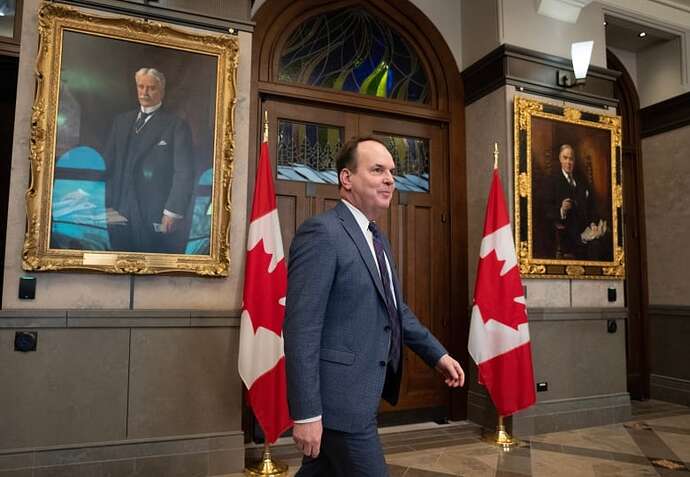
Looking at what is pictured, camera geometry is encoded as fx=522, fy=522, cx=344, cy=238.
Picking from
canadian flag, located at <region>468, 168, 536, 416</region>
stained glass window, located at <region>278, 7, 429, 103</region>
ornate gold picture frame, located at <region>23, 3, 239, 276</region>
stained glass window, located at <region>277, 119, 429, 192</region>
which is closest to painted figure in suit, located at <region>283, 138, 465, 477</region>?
ornate gold picture frame, located at <region>23, 3, 239, 276</region>

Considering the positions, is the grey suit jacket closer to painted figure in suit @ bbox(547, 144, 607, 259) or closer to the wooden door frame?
painted figure in suit @ bbox(547, 144, 607, 259)

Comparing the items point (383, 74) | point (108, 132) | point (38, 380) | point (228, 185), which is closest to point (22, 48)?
point (108, 132)

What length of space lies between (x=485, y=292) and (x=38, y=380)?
10.00 feet

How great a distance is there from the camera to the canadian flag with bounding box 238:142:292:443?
3.17 m

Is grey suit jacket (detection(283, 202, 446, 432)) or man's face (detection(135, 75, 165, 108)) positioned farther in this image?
man's face (detection(135, 75, 165, 108))

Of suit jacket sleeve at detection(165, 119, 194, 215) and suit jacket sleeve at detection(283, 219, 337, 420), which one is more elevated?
suit jacket sleeve at detection(165, 119, 194, 215)

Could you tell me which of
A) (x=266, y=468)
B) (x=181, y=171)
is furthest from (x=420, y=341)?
(x=181, y=171)

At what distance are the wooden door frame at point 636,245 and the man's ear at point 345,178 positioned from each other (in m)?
4.98

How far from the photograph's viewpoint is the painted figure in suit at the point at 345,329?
1.54m

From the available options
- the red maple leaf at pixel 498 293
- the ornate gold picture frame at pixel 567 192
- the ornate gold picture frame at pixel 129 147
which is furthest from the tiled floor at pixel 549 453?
the ornate gold picture frame at pixel 129 147

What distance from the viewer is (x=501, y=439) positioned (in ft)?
13.0

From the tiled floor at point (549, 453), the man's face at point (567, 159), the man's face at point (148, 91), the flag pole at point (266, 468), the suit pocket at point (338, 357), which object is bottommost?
the tiled floor at point (549, 453)

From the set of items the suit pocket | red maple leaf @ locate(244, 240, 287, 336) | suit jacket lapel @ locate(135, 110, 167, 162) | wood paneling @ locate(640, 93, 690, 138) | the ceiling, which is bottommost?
the suit pocket

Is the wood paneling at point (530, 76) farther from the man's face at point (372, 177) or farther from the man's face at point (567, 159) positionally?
the man's face at point (372, 177)
